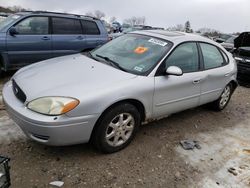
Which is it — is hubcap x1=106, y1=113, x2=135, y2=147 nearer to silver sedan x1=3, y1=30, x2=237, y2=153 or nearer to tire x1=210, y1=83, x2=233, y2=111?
silver sedan x1=3, y1=30, x2=237, y2=153

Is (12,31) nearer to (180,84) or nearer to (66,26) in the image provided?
(66,26)

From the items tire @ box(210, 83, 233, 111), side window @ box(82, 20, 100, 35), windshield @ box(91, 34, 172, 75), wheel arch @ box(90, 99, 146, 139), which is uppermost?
windshield @ box(91, 34, 172, 75)

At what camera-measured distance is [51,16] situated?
6652 mm

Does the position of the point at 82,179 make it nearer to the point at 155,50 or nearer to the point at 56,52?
the point at 155,50

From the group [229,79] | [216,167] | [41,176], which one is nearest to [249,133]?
[229,79]

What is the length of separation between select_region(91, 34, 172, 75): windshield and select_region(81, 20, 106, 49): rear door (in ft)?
10.4

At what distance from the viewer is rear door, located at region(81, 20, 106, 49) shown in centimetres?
733

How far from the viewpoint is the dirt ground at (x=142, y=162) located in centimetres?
282

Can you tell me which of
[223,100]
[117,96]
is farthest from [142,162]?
[223,100]

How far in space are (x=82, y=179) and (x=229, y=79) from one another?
136 inches

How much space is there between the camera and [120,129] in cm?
325

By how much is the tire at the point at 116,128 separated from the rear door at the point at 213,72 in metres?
1.55

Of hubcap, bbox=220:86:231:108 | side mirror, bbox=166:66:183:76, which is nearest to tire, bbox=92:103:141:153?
side mirror, bbox=166:66:183:76

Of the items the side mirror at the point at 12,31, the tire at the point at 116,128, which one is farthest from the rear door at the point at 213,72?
the side mirror at the point at 12,31
